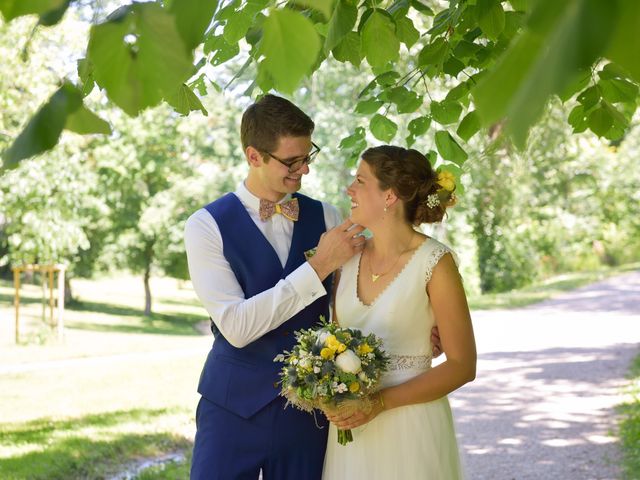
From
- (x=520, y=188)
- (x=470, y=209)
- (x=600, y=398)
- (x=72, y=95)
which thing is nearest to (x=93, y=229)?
(x=470, y=209)

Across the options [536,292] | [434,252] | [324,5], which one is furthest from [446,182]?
[536,292]

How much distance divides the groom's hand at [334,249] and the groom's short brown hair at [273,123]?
38 centimetres

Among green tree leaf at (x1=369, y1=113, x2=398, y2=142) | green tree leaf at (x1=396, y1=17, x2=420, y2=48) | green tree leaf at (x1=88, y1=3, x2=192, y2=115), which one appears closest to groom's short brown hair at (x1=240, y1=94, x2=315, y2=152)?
green tree leaf at (x1=396, y1=17, x2=420, y2=48)

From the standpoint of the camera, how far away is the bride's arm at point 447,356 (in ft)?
10.2

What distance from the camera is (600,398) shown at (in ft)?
32.9

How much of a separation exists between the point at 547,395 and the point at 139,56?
9.97 m

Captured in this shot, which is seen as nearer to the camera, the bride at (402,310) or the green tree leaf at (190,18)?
the green tree leaf at (190,18)

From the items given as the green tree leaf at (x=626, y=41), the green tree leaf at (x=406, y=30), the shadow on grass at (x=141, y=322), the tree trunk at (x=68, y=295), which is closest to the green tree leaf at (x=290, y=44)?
the green tree leaf at (x=626, y=41)

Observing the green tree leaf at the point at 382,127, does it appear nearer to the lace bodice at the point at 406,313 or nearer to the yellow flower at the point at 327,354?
the lace bodice at the point at 406,313

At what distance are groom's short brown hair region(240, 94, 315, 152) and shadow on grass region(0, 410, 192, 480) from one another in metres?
4.74

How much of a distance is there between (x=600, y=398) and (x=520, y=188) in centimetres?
1515

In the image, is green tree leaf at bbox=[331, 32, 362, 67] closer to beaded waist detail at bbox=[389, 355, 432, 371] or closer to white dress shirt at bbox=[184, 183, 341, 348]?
white dress shirt at bbox=[184, 183, 341, 348]

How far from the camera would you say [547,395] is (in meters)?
10.4

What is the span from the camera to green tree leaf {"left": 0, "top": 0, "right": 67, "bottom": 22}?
112cm
